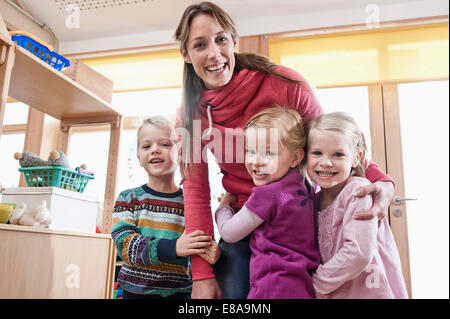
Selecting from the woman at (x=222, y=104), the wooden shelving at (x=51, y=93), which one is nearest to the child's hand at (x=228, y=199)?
the woman at (x=222, y=104)

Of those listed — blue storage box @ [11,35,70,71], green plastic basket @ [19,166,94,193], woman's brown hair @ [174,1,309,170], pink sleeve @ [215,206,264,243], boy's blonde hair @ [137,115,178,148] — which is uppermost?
blue storage box @ [11,35,70,71]

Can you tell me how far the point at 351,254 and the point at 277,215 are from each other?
139mm

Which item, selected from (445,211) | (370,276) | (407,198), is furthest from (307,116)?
(445,211)

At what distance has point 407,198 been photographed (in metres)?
1.29

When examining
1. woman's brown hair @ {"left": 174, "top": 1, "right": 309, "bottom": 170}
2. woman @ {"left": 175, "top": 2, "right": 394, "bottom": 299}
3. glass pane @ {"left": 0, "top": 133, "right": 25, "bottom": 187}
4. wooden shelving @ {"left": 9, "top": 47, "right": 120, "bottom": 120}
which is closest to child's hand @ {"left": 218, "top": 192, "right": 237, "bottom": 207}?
woman @ {"left": 175, "top": 2, "right": 394, "bottom": 299}

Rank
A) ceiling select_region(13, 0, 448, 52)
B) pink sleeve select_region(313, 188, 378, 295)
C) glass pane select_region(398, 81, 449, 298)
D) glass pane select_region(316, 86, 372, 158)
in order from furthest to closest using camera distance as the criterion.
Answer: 1. glass pane select_region(398, 81, 449, 298)
2. glass pane select_region(316, 86, 372, 158)
3. ceiling select_region(13, 0, 448, 52)
4. pink sleeve select_region(313, 188, 378, 295)

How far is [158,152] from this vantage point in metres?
0.84

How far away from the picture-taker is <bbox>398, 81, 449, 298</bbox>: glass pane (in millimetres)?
1330

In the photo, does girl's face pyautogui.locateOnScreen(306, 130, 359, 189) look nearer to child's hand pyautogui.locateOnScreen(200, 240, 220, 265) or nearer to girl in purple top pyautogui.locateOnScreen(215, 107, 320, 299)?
girl in purple top pyautogui.locateOnScreen(215, 107, 320, 299)

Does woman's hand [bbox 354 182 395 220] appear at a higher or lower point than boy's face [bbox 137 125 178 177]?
lower

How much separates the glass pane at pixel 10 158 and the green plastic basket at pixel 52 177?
4cm

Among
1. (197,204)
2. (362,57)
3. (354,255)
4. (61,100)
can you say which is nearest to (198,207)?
(197,204)

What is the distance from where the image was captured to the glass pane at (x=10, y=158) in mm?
1084

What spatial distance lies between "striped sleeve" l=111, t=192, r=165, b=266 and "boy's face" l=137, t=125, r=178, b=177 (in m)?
0.09
